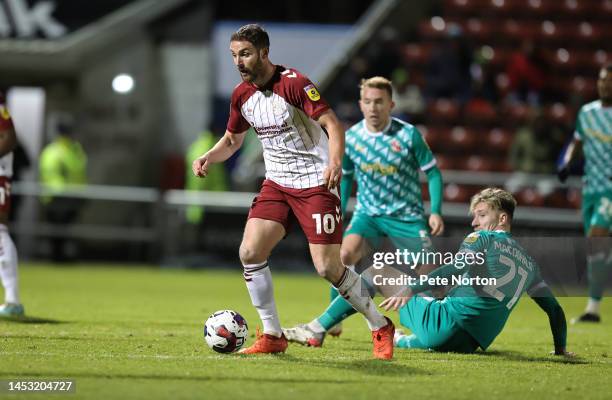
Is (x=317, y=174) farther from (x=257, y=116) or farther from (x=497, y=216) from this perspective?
(x=497, y=216)

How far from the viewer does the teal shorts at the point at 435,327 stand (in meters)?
7.23

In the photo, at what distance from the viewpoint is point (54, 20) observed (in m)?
19.9

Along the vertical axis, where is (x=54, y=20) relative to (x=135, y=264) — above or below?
above

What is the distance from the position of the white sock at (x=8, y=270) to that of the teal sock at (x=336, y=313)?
2.97 m

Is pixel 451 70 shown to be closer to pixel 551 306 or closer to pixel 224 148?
pixel 224 148

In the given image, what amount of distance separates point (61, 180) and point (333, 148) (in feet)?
41.0

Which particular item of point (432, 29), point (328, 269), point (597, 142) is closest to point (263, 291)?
point (328, 269)

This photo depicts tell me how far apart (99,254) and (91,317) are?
9.79 metres

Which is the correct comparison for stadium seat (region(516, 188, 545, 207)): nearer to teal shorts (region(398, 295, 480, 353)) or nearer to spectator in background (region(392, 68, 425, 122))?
spectator in background (region(392, 68, 425, 122))

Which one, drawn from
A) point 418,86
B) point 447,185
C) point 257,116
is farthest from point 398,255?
point 418,86

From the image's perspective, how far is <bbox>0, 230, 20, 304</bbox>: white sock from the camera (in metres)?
9.12

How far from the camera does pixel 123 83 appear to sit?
2092 centimetres

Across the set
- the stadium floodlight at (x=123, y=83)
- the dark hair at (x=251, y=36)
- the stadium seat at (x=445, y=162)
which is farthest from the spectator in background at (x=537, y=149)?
the dark hair at (x=251, y=36)

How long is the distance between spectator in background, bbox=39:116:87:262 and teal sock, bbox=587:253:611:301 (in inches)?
400
